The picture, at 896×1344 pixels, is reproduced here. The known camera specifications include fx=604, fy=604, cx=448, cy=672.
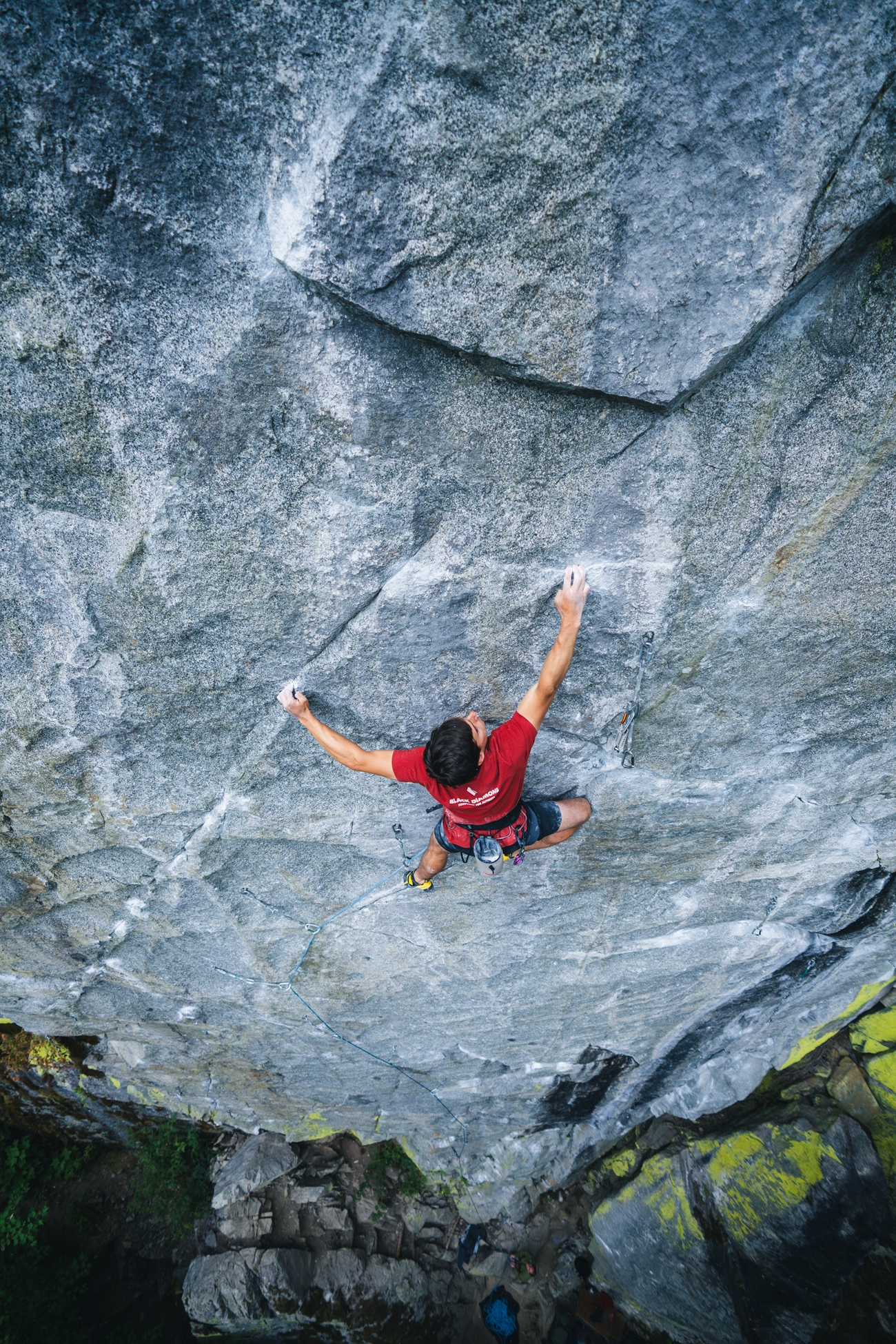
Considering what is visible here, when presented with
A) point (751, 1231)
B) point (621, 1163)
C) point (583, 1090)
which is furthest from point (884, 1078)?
point (621, 1163)

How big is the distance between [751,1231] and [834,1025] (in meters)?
1.72

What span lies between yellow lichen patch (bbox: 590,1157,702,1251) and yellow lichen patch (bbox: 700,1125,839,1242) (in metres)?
0.37

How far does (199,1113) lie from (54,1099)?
149 cm

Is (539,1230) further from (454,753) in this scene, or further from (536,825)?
(454,753)

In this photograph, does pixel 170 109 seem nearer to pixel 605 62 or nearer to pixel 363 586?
pixel 605 62

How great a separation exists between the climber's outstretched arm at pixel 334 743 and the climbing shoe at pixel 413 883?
40.2 inches

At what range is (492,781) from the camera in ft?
8.00

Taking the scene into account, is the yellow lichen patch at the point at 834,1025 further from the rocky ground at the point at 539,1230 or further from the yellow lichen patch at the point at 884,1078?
the yellow lichen patch at the point at 884,1078

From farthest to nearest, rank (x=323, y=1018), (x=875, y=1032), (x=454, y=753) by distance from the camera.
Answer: (x=875, y=1032) < (x=323, y=1018) < (x=454, y=753)

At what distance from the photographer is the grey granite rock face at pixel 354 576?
1.49 m

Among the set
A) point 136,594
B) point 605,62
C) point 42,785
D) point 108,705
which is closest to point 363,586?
point 136,594

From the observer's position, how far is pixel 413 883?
3.27 m

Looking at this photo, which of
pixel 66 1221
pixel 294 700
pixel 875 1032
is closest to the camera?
pixel 294 700

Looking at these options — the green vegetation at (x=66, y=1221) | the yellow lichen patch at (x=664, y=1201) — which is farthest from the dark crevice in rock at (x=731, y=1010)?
the green vegetation at (x=66, y=1221)
